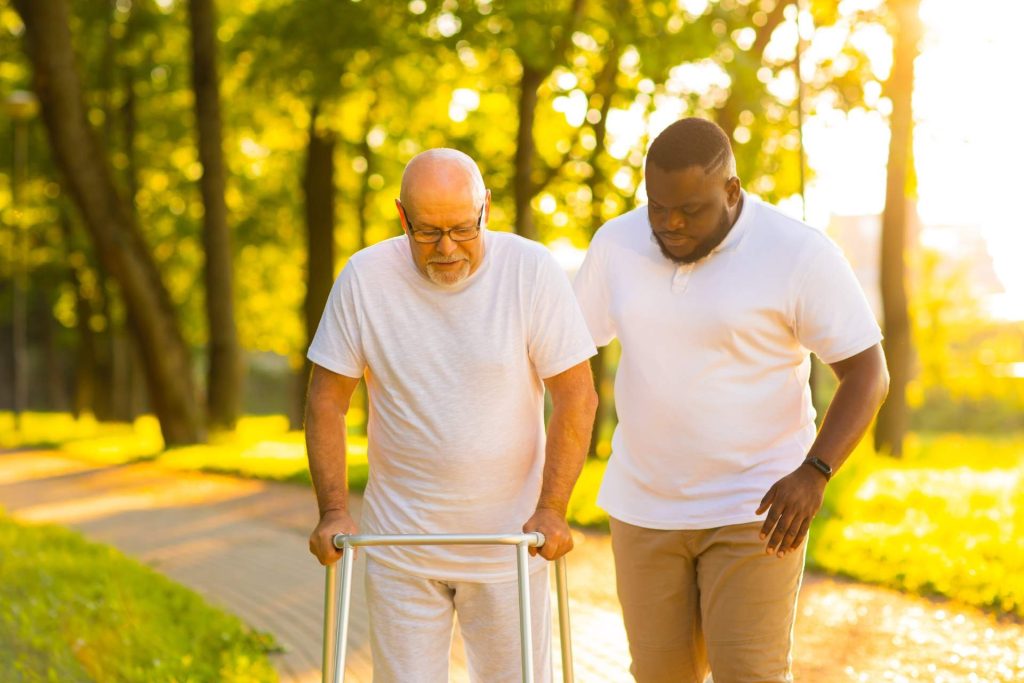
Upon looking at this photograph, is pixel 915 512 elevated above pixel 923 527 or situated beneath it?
situated beneath

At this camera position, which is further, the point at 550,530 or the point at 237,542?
the point at 237,542

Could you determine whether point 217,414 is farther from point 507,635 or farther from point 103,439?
point 507,635

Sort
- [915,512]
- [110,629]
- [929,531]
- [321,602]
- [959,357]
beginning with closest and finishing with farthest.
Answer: [110,629] → [321,602] → [929,531] → [915,512] → [959,357]

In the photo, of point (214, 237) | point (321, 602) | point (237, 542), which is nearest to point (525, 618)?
point (321, 602)

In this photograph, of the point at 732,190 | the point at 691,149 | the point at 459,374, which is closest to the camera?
the point at 459,374

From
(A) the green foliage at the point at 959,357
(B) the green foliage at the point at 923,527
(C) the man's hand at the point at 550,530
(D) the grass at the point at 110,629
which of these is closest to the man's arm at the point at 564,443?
(C) the man's hand at the point at 550,530

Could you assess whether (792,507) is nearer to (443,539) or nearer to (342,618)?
(443,539)

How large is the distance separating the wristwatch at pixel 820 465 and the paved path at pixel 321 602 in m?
3.07

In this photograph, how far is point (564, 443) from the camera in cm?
380

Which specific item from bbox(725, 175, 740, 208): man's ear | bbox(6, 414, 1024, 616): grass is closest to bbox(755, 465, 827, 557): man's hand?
bbox(725, 175, 740, 208): man's ear

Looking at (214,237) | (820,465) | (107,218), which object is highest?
(820,465)

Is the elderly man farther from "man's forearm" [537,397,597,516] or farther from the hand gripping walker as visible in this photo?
the hand gripping walker

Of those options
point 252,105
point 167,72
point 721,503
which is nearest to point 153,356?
point 252,105

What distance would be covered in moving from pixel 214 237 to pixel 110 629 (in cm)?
1606
